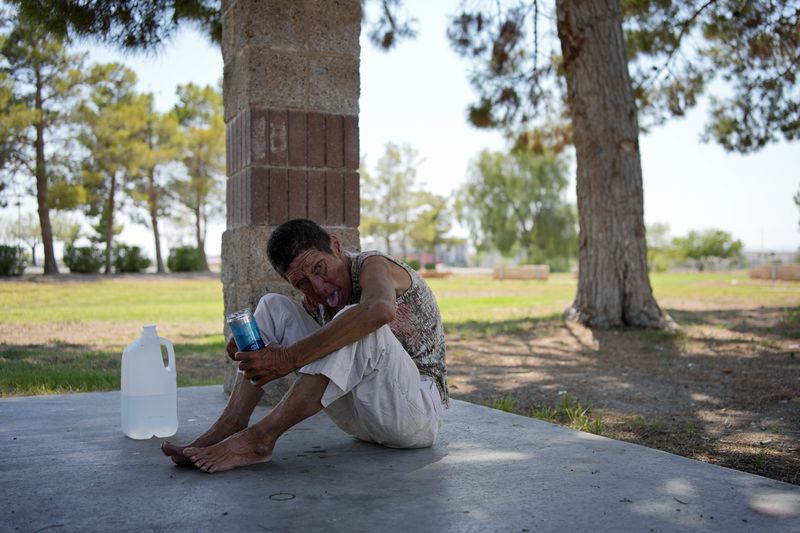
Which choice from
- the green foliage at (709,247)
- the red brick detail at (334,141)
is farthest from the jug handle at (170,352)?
the green foliage at (709,247)

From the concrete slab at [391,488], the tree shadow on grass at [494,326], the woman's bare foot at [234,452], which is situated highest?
the woman's bare foot at [234,452]

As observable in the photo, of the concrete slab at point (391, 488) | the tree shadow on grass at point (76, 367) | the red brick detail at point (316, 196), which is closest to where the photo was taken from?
the concrete slab at point (391, 488)

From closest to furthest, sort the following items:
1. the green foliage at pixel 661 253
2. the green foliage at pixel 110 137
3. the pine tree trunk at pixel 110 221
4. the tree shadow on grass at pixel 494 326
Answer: the tree shadow on grass at pixel 494 326
the green foliage at pixel 110 137
the pine tree trunk at pixel 110 221
the green foliage at pixel 661 253

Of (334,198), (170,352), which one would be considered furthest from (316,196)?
(170,352)

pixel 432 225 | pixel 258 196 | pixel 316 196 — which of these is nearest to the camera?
pixel 258 196

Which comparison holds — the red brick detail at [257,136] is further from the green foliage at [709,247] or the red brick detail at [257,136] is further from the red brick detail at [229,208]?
the green foliage at [709,247]

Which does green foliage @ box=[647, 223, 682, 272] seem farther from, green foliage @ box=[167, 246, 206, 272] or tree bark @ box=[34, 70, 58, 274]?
tree bark @ box=[34, 70, 58, 274]

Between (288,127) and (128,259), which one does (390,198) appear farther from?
(288,127)

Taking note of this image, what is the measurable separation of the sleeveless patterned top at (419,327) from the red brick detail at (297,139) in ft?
4.14

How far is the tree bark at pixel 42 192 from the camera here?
46.3 ft

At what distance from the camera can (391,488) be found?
2.51m

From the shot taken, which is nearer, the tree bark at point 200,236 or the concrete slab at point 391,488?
the concrete slab at point 391,488

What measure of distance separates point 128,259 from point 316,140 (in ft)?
72.2

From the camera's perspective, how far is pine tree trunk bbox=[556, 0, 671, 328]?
9102mm
